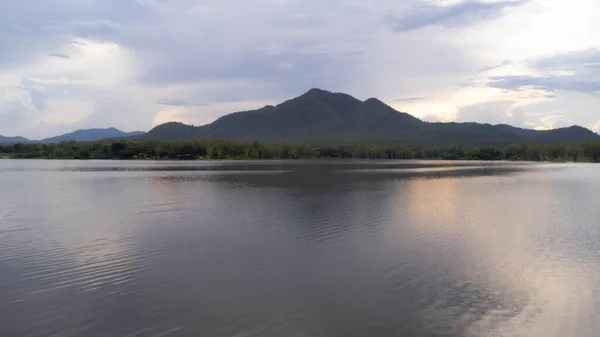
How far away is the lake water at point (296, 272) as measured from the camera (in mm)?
8891

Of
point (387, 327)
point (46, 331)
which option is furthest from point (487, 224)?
point (46, 331)

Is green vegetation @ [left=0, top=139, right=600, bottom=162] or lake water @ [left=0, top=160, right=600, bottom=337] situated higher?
green vegetation @ [left=0, top=139, right=600, bottom=162]

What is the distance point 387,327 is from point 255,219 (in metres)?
14.3

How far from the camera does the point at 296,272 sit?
12.6 meters

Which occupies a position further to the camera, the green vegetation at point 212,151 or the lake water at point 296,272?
the green vegetation at point 212,151

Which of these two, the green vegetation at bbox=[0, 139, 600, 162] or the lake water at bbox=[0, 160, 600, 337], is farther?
the green vegetation at bbox=[0, 139, 600, 162]

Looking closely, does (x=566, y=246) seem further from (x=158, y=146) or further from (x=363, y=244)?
(x=158, y=146)

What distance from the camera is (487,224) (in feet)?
70.8

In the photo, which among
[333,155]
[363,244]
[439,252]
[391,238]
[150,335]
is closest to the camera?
[150,335]

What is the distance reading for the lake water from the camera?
29.2ft

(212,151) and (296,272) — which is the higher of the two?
(212,151)

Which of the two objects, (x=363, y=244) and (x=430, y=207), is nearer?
(x=363, y=244)

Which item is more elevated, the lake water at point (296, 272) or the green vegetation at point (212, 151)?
the green vegetation at point (212, 151)

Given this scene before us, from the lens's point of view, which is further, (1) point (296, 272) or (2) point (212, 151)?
(2) point (212, 151)
